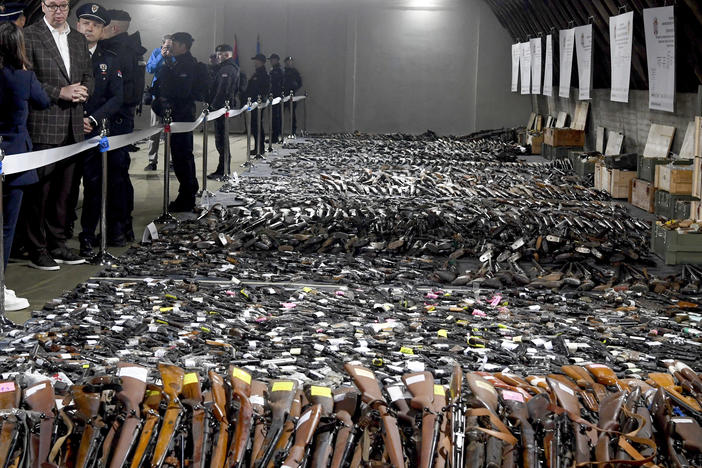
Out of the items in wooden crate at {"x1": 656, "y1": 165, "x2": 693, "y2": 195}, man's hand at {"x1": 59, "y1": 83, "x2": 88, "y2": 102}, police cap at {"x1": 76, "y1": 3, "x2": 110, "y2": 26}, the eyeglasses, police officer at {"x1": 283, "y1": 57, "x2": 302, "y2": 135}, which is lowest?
wooden crate at {"x1": 656, "y1": 165, "x2": 693, "y2": 195}

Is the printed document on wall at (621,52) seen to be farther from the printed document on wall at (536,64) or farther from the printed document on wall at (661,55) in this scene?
Answer: the printed document on wall at (536,64)

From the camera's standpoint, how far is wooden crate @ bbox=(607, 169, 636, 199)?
1048 cm

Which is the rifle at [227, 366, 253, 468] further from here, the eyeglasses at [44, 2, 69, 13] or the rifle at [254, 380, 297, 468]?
the eyeglasses at [44, 2, 69, 13]

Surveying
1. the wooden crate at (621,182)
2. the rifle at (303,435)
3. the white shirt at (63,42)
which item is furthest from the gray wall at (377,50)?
the rifle at (303,435)

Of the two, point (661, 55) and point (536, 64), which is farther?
point (536, 64)

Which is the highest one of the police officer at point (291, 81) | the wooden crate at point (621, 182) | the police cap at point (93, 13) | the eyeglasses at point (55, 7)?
the police cap at point (93, 13)

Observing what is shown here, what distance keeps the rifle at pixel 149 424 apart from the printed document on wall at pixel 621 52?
860 centimetres

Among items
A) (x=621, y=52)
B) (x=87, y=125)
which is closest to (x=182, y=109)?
(x=87, y=125)

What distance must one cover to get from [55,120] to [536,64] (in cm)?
1295

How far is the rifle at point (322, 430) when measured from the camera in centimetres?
298

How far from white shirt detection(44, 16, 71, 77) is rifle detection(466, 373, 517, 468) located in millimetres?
3905

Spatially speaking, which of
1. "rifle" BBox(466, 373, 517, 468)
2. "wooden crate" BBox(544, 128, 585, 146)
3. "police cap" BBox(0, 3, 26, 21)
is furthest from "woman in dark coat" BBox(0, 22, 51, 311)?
"wooden crate" BBox(544, 128, 585, 146)

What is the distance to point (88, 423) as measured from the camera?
3.05m

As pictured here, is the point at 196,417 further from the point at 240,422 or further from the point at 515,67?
the point at 515,67
